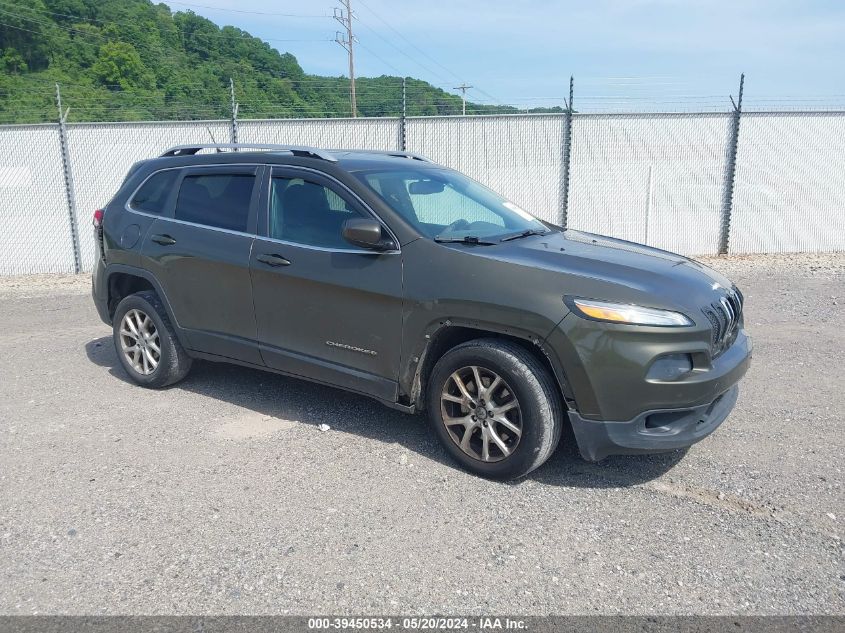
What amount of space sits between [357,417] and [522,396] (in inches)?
63.7

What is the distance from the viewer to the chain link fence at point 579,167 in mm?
Result: 12008

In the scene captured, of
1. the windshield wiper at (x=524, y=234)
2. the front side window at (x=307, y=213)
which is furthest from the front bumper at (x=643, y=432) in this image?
the front side window at (x=307, y=213)

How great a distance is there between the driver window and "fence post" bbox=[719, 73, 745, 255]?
30.0ft

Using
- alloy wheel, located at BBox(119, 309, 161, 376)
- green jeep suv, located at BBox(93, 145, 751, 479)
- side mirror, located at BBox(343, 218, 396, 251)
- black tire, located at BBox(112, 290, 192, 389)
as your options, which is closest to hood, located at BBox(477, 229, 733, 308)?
green jeep suv, located at BBox(93, 145, 751, 479)

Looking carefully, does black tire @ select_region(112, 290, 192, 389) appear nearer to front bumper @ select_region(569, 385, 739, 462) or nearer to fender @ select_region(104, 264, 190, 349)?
fender @ select_region(104, 264, 190, 349)

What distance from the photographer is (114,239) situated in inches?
227

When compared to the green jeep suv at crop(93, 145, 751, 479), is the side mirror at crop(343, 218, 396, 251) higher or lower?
higher

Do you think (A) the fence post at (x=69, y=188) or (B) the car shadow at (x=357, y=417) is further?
(A) the fence post at (x=69, y=188)

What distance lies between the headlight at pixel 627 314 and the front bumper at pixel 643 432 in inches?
18.3

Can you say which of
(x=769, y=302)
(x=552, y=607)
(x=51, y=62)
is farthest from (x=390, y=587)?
(x=51, y=62)

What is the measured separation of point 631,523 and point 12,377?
5.27 m

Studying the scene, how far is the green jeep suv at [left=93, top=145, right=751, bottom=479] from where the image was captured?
147 inches

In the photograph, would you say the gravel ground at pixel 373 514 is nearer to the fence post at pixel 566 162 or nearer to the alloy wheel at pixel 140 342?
the alloy wheel at pixel 140 342

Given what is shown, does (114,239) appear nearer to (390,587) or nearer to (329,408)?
(329,408)
